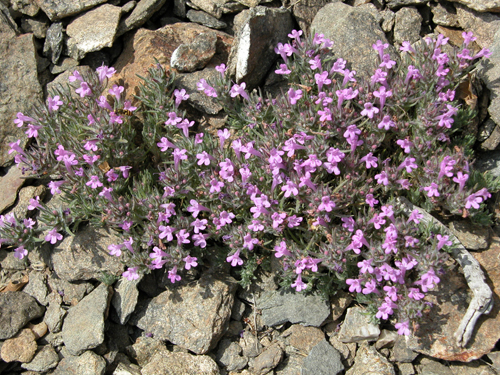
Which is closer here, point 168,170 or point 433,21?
point 168,170

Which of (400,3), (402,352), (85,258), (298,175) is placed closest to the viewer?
(298,175)

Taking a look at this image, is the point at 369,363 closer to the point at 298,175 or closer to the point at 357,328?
the point at 357,328

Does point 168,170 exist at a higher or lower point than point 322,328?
higher

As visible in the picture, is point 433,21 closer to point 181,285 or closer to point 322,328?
point 322,328

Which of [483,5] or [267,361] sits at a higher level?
[483,5]

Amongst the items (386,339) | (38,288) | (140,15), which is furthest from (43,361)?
(140,15)

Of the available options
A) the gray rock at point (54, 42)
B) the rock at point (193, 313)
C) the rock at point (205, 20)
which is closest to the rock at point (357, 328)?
the rock at point (193, 313)

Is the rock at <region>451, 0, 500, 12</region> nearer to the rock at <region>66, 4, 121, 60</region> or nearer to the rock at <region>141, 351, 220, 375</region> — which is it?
the rock at <region>66, 4, 121, 60</region>

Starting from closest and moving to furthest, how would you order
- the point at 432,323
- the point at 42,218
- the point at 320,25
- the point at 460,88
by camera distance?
the point at 432,323
the point at 42,218
the point at 460,88
the point at 320,25

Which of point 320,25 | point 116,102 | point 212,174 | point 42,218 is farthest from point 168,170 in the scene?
point 320,25
